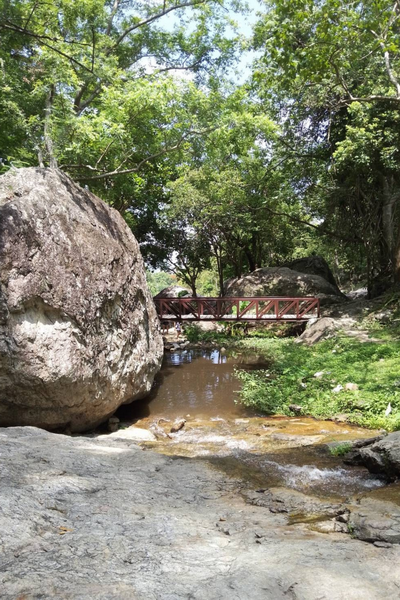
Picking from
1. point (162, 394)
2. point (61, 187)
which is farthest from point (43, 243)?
point (162, 394)

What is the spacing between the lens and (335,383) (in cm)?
919

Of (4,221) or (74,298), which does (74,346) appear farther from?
(4,221)

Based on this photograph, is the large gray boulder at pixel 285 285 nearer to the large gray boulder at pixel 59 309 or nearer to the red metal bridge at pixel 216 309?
the red metal bridge at pixel 216 309

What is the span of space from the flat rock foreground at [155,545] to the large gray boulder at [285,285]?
57.1ft

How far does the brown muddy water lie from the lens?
15.1 feet

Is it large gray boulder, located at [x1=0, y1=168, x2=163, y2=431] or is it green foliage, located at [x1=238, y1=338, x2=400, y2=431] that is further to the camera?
green foliage, located at [x1=238, y1=338, x2=400, y2=431]

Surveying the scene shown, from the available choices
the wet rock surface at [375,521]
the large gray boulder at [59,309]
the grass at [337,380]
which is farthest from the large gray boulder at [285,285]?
the wet rock surface at [375,521]

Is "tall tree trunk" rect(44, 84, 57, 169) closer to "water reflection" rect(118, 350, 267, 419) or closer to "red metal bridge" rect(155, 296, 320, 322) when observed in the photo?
"water reflection" rect(118, 350, 267, 419)

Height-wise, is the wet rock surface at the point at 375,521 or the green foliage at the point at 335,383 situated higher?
the wet rock surface at the point at 375,521

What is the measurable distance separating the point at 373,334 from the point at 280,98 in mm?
10815

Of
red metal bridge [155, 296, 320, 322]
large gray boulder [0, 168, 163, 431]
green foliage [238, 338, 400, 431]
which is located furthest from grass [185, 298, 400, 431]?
large gray boulder [0, 168, 163, 431]

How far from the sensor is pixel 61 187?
24.6 ft

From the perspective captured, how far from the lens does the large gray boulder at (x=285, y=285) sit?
2058 cm

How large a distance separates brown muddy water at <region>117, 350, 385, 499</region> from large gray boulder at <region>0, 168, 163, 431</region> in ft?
4.85
